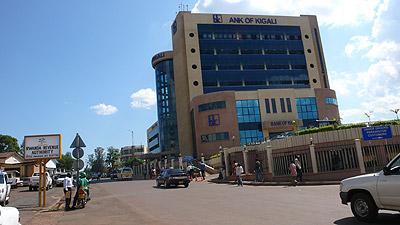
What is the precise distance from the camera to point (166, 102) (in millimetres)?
94188

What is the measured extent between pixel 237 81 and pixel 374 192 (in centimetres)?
7384

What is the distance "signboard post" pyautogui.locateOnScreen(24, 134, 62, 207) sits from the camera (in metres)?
19.5

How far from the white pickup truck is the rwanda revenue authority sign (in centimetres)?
1496

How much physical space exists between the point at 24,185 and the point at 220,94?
36.0 m

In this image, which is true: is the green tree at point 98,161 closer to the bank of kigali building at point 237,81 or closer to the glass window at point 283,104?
the bank of kigali building at point 237,81

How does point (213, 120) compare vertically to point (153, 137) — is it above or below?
below

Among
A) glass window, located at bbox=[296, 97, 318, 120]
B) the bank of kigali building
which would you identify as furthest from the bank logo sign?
glass window, located at bbox=[296, 97, 318, 120]

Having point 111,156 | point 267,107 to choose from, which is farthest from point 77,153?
point 111,156

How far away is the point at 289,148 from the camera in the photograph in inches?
1073

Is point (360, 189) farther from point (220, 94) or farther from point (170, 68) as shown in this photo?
point (170, 68)

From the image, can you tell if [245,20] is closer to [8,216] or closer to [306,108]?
[306,108]

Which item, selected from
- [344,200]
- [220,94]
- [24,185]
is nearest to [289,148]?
[344,200]

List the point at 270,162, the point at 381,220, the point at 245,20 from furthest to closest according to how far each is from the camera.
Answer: the point at 245,20, the point at 270,162, the point at 381,220

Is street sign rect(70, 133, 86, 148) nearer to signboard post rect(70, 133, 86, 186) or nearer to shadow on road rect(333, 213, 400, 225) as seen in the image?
signboard post rect(70, 133, 86, 186)
